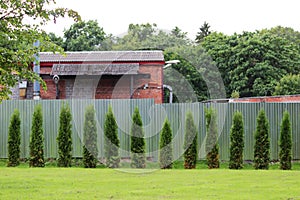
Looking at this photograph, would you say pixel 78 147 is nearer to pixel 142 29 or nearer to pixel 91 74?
pixel 91 74

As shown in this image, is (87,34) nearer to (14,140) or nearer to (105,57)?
(105,57)

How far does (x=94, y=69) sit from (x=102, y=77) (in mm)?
646

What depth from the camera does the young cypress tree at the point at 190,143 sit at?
14848 mm

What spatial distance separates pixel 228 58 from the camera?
4028cm

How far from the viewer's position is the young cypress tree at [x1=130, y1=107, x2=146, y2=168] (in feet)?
48.3

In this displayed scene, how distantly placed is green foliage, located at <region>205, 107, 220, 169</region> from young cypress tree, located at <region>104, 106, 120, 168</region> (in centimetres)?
258

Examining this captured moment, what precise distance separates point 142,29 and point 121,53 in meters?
23.6

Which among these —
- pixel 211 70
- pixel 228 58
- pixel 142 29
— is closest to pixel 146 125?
pixel 211 70

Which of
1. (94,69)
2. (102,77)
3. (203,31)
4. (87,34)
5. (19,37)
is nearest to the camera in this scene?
(19,37)

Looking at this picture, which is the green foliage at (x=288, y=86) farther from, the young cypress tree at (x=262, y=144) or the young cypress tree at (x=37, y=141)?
the young cypress tree at (x=37, y=141)

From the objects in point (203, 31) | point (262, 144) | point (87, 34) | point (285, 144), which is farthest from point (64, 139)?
point (203, 31)

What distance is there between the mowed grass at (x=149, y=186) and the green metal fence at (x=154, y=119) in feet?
12.8

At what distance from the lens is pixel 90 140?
14961 millimetres

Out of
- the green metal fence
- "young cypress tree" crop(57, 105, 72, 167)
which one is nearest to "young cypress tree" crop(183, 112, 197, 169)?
the green metal fence
